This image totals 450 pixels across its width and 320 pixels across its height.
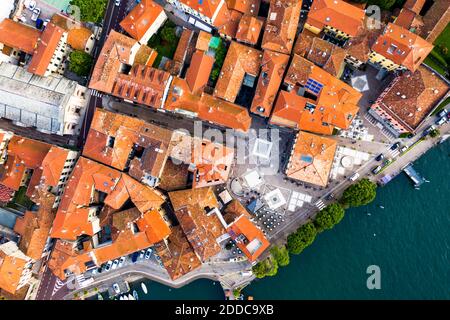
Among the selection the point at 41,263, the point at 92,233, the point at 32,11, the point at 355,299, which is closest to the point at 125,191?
the point at 92,233

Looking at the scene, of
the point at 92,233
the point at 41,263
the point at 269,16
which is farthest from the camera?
the point at 41,263

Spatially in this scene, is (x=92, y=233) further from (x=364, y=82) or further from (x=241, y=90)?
(x=364, y=82)

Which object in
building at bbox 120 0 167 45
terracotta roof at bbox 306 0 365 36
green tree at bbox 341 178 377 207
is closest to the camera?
terracotta roof at bbox 306 0 365 36

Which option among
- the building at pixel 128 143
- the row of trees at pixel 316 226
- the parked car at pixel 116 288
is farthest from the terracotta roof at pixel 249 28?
the parked car at pixel 116 288

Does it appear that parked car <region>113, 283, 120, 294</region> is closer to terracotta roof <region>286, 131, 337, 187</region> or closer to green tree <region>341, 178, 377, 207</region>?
terracotta roof <region>286, 131, 337, 187</region>

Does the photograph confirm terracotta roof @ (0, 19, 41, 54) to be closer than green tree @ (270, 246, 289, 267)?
Yes

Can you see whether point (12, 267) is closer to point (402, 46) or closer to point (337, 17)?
point (337, 17)

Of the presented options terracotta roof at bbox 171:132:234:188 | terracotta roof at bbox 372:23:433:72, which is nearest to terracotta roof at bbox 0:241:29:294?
terracotta roof at bbox 171:132:234:188
